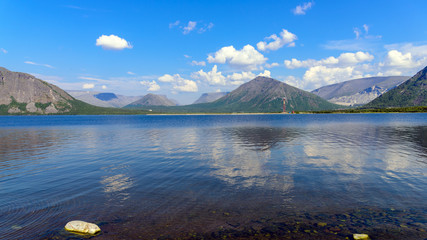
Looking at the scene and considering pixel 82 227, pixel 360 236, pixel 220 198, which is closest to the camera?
pixel 360 236

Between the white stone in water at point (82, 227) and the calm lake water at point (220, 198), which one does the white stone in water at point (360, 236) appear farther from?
the white stone in water at point (82, 227)

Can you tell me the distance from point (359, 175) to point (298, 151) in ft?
59.7

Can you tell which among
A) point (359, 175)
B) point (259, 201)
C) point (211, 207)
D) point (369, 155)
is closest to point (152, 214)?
point (211, 207)

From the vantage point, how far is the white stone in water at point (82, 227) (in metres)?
15.1

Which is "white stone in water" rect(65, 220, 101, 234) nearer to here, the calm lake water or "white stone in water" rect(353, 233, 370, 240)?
the calm lake water

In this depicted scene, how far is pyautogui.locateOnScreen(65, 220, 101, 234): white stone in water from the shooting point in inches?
595

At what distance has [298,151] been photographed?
46281 millimetres

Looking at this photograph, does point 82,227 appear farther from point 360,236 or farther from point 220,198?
point 360,236

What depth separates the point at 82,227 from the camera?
15.2 meters

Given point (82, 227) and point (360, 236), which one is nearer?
point (360, 236)

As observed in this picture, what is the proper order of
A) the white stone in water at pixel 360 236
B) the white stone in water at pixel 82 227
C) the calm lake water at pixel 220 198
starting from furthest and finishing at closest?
the calm lake water at pixel 220 198
the white stone in water at pixel 82 227
the white stone in water at pixel 360 236

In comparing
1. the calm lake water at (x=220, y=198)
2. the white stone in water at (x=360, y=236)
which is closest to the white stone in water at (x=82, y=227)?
the calm lake water at (x=220, y=198)

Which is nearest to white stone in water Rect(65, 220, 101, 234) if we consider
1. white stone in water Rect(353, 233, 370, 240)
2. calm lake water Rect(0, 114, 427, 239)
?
calm lake water Rect(0, 114, 427, 239)

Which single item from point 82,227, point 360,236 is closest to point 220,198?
point 360,236
